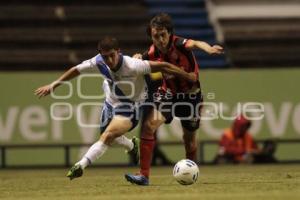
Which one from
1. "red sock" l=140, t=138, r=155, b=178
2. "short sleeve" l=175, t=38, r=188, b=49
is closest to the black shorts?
"red sock" l=140, t=138, r=155, b=178

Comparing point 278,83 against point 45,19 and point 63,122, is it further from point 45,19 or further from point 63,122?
point 45,19

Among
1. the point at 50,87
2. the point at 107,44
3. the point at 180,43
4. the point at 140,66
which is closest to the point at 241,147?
the point at 180,43

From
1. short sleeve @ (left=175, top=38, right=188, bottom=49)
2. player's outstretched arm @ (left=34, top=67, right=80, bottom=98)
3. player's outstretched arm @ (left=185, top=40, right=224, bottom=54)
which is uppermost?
short sleeve @ (left=175, top=38, right=188, bottom=49)

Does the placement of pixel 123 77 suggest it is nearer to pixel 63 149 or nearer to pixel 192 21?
pixel 63 149

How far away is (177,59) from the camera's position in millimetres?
10320

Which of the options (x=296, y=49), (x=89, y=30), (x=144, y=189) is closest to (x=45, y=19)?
A: (x=89, y=30)

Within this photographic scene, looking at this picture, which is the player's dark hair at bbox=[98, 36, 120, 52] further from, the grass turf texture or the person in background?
the person in background

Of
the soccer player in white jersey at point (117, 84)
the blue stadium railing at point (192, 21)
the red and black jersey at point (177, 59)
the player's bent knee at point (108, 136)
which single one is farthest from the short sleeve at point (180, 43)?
the blue stadium railing at point (192, 21)

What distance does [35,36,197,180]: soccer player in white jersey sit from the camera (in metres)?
9.72

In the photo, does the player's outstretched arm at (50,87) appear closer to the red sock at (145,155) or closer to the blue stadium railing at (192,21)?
the red sock at (145,155)

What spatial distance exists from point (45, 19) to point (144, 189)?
33.6ft

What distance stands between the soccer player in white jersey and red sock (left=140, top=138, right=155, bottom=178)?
231 mm

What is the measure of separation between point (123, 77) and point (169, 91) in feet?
2.31

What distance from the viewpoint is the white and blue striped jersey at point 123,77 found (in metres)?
9.89
